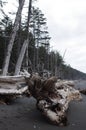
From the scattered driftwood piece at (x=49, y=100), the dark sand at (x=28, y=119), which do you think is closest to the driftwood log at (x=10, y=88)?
the dark sand at (x=28, y=119)

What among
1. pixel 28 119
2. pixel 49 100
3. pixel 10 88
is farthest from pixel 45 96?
pixel 10 88

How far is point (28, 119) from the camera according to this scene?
420 inches

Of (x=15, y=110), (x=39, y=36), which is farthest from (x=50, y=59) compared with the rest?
(x=15, y=110)

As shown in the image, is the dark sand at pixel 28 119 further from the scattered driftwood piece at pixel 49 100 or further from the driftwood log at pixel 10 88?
the driftwood log at pixel 10 88

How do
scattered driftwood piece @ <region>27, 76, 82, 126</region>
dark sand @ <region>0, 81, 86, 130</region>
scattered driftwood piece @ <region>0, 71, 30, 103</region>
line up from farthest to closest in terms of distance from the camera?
scattered driftwood piece @ <region>0, 71, 30, 103</region> < scattered driftwood piece @ <region>27, 76, 82, 126</region> < dark sand @ <region>0, 81, 86, 130</region>

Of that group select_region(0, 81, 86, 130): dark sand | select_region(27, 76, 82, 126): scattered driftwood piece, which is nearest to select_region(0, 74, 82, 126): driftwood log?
select_region(27, 76, 82, 126): scattered driftwood piece

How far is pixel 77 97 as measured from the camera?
683 inches

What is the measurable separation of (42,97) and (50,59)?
7448 cm

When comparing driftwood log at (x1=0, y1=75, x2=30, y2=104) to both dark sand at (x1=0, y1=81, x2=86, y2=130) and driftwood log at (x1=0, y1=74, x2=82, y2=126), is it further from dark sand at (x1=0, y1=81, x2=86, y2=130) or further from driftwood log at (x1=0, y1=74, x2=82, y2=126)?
dark sand at (x1=0, y1=81, x2=86, y2=130)

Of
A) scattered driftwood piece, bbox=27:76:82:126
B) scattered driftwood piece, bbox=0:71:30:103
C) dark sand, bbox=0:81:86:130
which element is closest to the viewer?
dark sand, bbox=0:81:86:130

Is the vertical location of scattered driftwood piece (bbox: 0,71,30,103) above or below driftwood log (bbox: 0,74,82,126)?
below

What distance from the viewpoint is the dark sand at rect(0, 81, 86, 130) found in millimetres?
9711

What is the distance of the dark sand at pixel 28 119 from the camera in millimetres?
9711

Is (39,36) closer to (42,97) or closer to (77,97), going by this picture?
(77,97)
